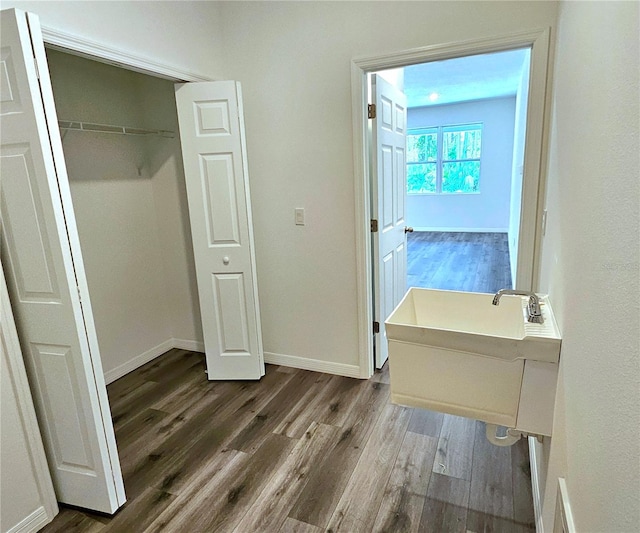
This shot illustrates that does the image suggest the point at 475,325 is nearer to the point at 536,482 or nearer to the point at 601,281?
the point at 536,482

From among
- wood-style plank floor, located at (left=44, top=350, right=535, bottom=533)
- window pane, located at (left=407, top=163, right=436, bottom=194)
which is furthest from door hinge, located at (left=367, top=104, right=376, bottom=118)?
window pane, located at (left=407, top=163, right=436, bottom=194)

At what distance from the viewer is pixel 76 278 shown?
5.09 feet

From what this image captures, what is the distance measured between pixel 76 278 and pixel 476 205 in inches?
321

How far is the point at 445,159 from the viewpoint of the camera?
8.50 meters

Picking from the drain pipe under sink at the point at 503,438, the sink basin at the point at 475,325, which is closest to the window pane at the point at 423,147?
the sink basin at the point at 475,325

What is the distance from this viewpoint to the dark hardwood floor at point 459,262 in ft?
16.3

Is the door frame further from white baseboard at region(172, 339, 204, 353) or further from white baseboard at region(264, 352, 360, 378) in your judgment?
white baseboard at region(172, 339, 204, 353)

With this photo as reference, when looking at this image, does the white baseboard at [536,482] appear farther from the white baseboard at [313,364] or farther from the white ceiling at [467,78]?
the white ceiling at [467,78]

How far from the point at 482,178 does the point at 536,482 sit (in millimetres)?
7429

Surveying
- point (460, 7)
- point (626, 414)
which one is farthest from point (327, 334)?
point (626, 414)

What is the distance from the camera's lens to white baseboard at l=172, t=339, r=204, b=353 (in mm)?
3404

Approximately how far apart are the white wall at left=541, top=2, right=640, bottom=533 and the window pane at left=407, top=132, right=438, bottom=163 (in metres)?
7.61

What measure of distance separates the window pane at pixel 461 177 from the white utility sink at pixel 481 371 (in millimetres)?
7380

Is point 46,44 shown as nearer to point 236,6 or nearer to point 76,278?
point 76,278
